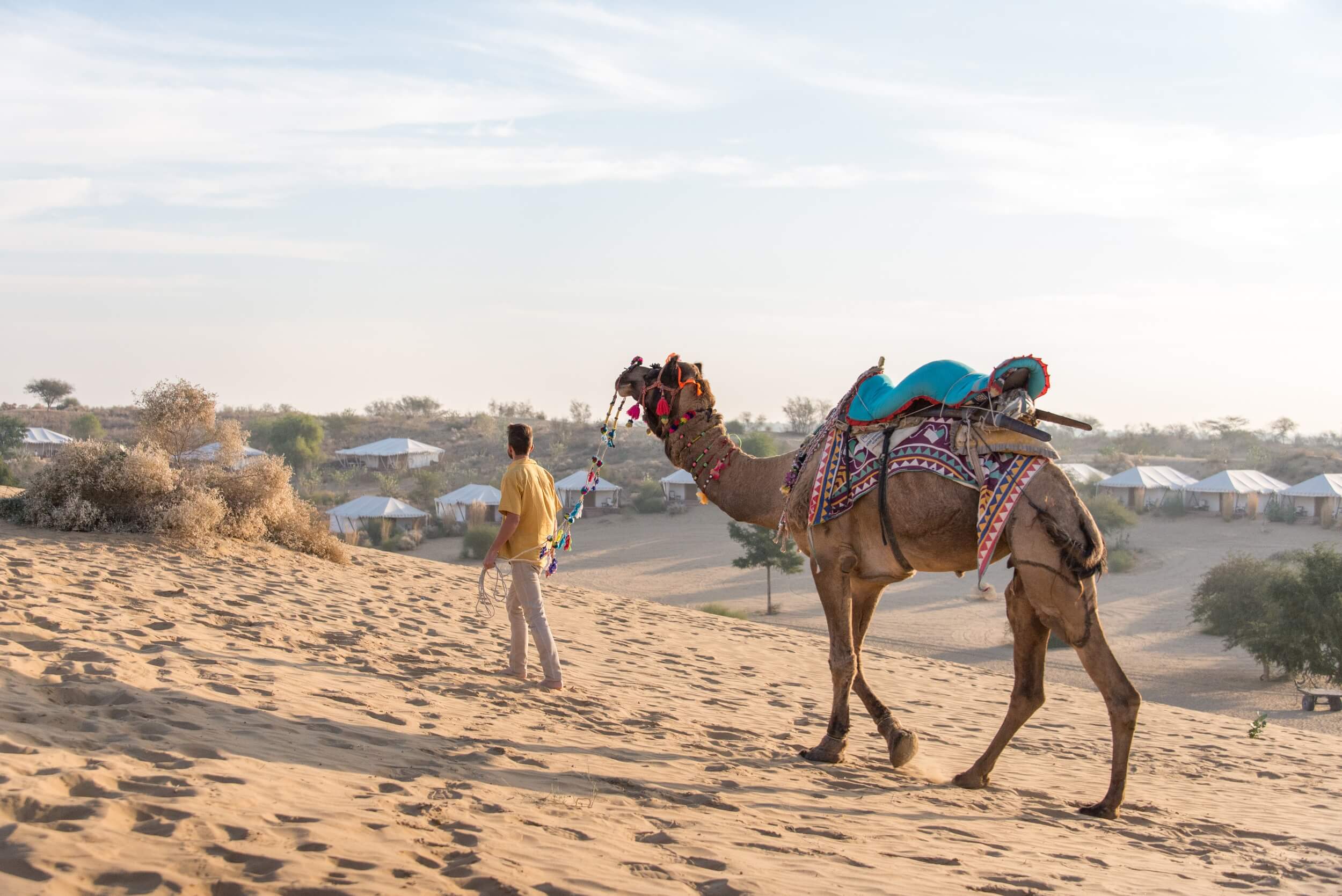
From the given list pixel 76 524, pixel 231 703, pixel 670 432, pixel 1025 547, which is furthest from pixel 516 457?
pixel 76 524

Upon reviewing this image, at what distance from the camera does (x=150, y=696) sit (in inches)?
246

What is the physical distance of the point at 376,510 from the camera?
4309cm

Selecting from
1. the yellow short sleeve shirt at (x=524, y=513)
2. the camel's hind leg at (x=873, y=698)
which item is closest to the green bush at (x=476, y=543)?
the yellow short sleeve shirt at (x=524, y=513)

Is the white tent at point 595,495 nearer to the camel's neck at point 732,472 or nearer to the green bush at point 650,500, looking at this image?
the green bush at point 650,500

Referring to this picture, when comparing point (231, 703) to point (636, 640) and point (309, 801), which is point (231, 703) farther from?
point (636, 640)

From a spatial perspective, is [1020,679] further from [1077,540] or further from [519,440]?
[519,440]

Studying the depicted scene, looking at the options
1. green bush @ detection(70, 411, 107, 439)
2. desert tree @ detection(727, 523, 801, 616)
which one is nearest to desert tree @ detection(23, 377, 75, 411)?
green bush @ detection(70, 411, 107, 439)

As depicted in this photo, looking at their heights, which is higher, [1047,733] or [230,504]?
[230,504]

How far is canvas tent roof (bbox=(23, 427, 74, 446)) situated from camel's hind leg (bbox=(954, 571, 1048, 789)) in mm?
50393

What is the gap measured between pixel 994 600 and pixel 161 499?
26894mm

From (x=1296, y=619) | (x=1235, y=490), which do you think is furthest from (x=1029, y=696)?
(x=1235, y=490)

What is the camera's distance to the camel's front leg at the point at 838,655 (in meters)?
7.35

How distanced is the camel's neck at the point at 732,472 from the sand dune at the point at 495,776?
1.67 m

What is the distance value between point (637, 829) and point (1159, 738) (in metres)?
7.54
